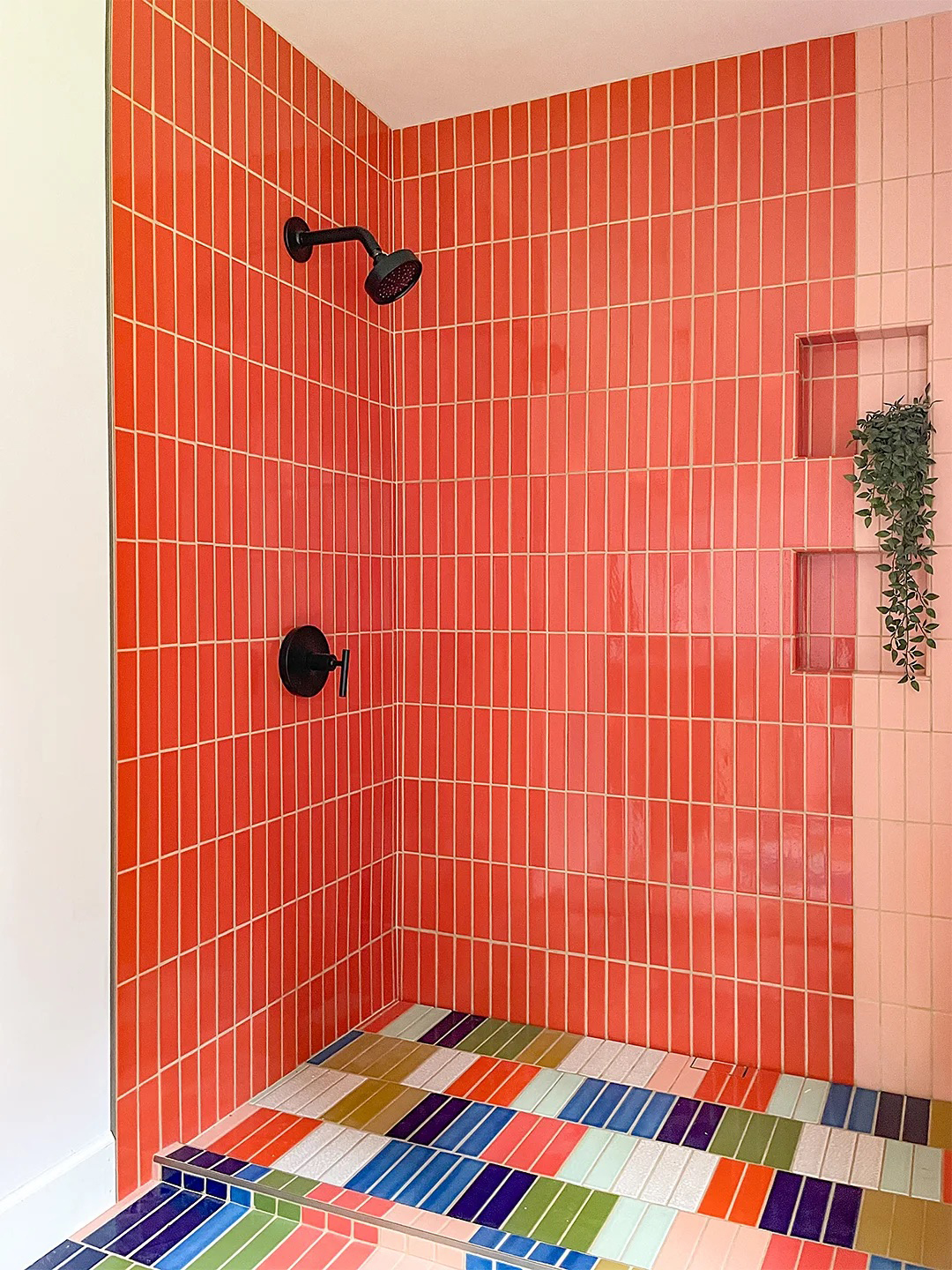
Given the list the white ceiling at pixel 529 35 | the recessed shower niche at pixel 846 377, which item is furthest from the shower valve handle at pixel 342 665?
the white ceiling at pixel 529 35

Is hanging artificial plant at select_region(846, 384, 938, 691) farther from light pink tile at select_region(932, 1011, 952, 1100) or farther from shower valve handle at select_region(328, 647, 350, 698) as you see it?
shower valve handle at select_region(328, 647, 350, 698)

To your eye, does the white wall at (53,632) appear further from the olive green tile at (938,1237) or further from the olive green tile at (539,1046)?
the olive green tile at (938,1237)

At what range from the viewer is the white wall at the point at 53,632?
1.61m

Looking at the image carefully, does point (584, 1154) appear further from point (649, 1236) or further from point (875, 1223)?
point (875, 1223)

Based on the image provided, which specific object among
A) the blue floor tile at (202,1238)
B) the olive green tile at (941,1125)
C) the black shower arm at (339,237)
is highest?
the black shower arm at (339,237)

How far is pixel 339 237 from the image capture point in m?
2.11

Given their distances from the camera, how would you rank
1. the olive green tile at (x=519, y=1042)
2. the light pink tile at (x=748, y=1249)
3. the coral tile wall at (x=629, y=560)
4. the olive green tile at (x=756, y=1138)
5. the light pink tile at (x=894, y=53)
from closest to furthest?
the light pink tile at (x=748, y=1249), the olive green tile at (x=756, y=1138), the light pink tile at (x=894, y=53), the coral tile wall at (x=629, y=560), the olive green tile at (x=519, y=1042)

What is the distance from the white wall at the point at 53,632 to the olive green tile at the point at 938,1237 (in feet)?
4.38

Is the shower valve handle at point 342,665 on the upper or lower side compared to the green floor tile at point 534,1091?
upper

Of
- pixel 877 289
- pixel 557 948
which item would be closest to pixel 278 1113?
pixel 557 948

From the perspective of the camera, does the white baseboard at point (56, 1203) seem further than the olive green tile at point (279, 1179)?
No

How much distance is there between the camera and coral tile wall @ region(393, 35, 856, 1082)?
2.19m

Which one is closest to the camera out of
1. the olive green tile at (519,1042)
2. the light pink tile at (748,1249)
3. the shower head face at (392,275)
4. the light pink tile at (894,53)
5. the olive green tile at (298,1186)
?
the light pink tile at (748,1249)

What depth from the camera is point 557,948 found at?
243cm
